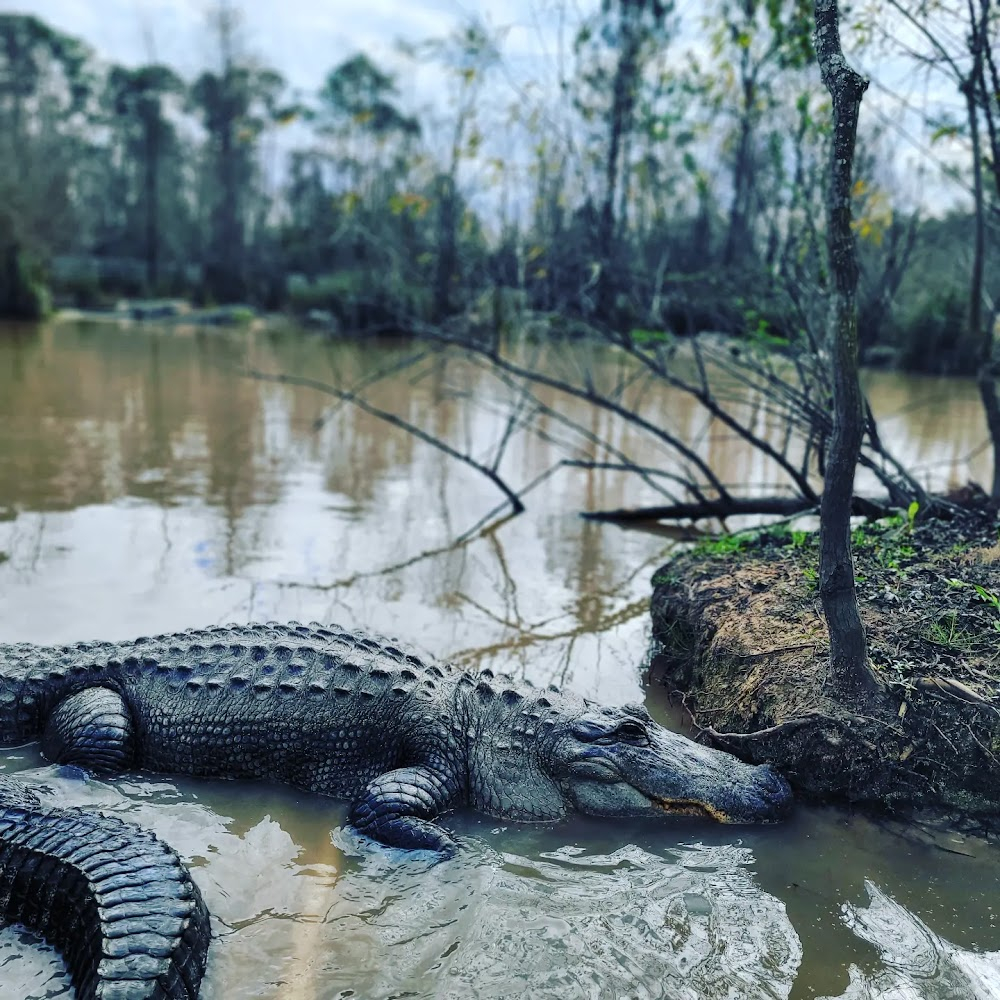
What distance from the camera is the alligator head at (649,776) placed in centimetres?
338

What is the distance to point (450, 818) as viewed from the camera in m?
3.49

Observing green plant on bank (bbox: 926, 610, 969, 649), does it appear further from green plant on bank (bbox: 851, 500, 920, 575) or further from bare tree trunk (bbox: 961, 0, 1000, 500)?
bare tree trunk (bbox: 961, 0, 1000, 500)

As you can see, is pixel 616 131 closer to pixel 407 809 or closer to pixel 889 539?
pixel 889 539

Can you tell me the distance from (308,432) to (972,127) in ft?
25.1

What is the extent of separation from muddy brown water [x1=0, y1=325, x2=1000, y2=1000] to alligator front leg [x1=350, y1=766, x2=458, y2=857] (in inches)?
3.0

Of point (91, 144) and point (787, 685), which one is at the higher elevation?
point (91, 144)

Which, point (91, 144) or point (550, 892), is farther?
point (91, 144)

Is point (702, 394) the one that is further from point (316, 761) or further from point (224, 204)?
point (224, 204)

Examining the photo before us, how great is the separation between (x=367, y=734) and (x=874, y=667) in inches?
81.1

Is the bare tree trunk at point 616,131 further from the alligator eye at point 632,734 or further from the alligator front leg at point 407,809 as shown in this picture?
the alligator front leg at point 407,809

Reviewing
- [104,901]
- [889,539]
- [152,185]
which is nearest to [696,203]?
[889,539]

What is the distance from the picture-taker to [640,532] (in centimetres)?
764

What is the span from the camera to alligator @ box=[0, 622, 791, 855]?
3432 millimetres

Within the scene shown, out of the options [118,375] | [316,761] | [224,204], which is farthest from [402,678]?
[224,204]
